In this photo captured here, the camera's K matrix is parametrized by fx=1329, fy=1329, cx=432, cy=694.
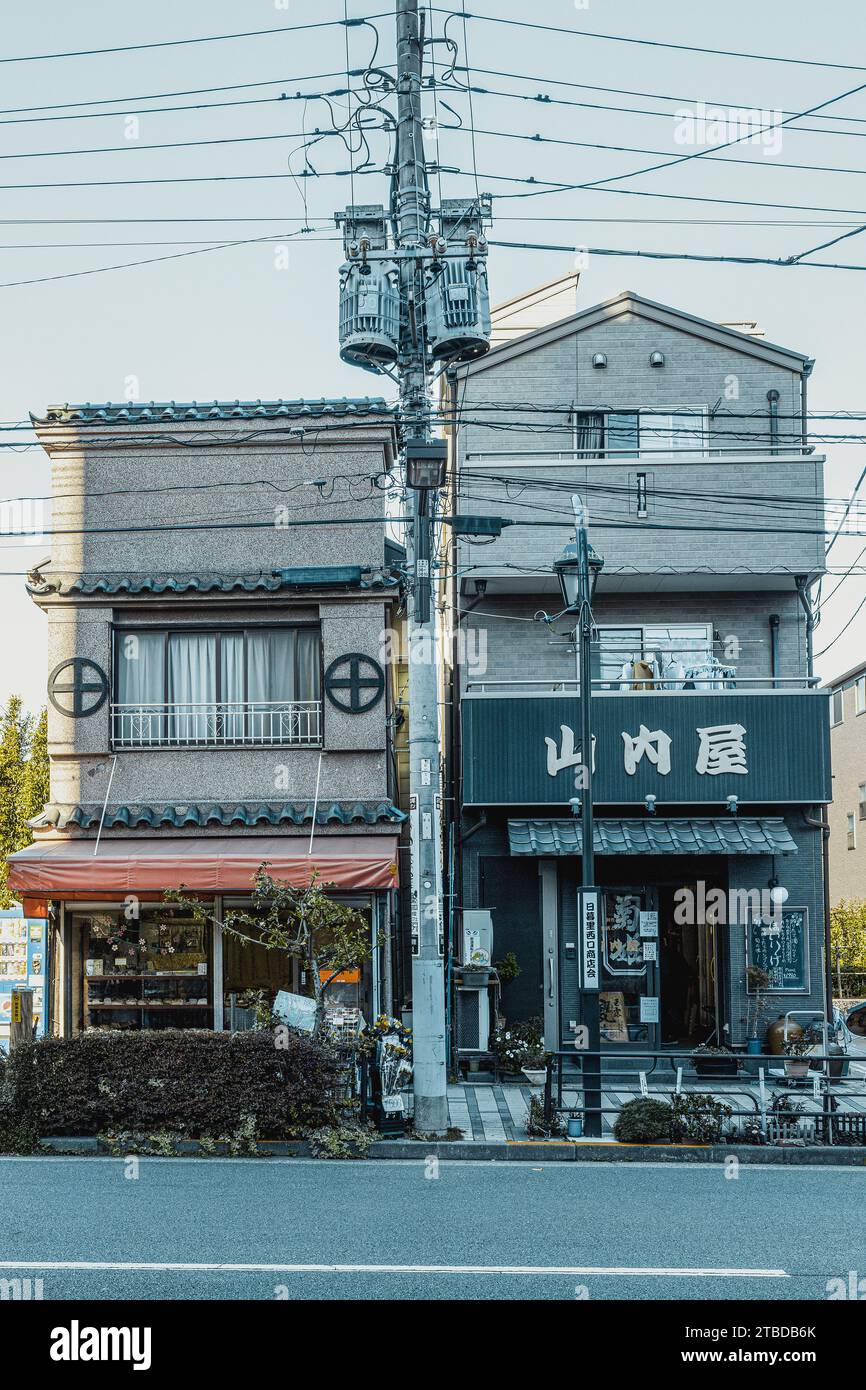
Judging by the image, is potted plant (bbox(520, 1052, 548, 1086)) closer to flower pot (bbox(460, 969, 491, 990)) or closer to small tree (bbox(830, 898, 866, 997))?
flower pot (bbox(460, 969, 491, 990))

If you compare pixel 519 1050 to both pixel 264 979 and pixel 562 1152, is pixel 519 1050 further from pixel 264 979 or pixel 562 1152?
pixel 562 1152

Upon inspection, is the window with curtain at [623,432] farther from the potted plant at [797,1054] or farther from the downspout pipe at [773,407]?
the potted plant at [797,1054]

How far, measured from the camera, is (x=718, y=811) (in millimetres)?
19766

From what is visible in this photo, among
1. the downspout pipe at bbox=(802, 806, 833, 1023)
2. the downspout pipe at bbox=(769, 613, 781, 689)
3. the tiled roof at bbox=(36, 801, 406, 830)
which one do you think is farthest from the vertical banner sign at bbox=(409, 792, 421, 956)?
the downspout pipe at bbox=(769, 613, 781, 689)

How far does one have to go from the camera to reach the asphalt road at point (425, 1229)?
27.0ft

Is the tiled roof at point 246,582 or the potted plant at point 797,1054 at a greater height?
the tiled roof at point 246,582

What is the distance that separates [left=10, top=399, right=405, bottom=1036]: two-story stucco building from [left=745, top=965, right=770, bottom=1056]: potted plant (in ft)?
17.0

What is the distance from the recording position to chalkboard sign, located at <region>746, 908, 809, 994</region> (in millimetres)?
19469

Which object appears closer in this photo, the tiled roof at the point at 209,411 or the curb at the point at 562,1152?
the curb at the point at 562,1152

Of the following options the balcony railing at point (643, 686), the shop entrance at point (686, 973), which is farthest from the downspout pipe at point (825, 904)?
the balcony railing at point (643, 686)

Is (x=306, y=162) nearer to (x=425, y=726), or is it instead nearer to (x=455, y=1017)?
(x=425, y=726)

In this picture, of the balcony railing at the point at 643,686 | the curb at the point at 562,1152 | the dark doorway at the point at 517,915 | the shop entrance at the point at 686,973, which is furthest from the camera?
the shop entrance at the point at 686,973

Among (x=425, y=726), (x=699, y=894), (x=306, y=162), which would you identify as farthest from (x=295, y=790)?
(x=306, y=162)

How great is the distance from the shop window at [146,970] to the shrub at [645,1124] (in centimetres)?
704
